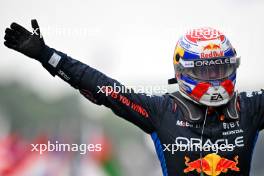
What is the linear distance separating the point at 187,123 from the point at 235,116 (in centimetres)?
39

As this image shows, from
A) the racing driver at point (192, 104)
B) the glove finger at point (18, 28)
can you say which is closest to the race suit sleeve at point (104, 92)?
the racing driver at point (192, 104)

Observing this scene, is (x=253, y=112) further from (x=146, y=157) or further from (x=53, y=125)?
(x=53, y=125)

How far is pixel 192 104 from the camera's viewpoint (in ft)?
20.5

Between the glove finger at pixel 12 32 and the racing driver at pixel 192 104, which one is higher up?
the glove finger at pixel 12 32

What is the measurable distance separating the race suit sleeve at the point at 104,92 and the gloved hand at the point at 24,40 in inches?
3.3

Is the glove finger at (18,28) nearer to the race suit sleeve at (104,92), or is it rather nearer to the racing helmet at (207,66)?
the race suit sleeve at (104,92)

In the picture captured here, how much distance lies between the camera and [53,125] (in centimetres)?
1394

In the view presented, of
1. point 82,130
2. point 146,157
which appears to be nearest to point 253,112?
point 146,157

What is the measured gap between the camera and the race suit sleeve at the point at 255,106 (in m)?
6.18

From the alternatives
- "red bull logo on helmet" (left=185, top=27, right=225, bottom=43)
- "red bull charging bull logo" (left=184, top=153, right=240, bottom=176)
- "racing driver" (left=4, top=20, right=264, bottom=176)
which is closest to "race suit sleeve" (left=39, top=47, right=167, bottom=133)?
"racing driver" (left=4, top=20, right=264, bottom=176)

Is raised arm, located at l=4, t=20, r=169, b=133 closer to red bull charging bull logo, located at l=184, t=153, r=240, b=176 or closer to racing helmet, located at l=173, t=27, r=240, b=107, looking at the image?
racing helmet, located at l=173, t=27, r=240, b=107

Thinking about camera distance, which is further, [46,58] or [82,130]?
[82,130]

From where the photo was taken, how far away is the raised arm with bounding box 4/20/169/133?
5988 mm

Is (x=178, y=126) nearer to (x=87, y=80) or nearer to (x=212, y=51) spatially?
(x=212, y=51)
